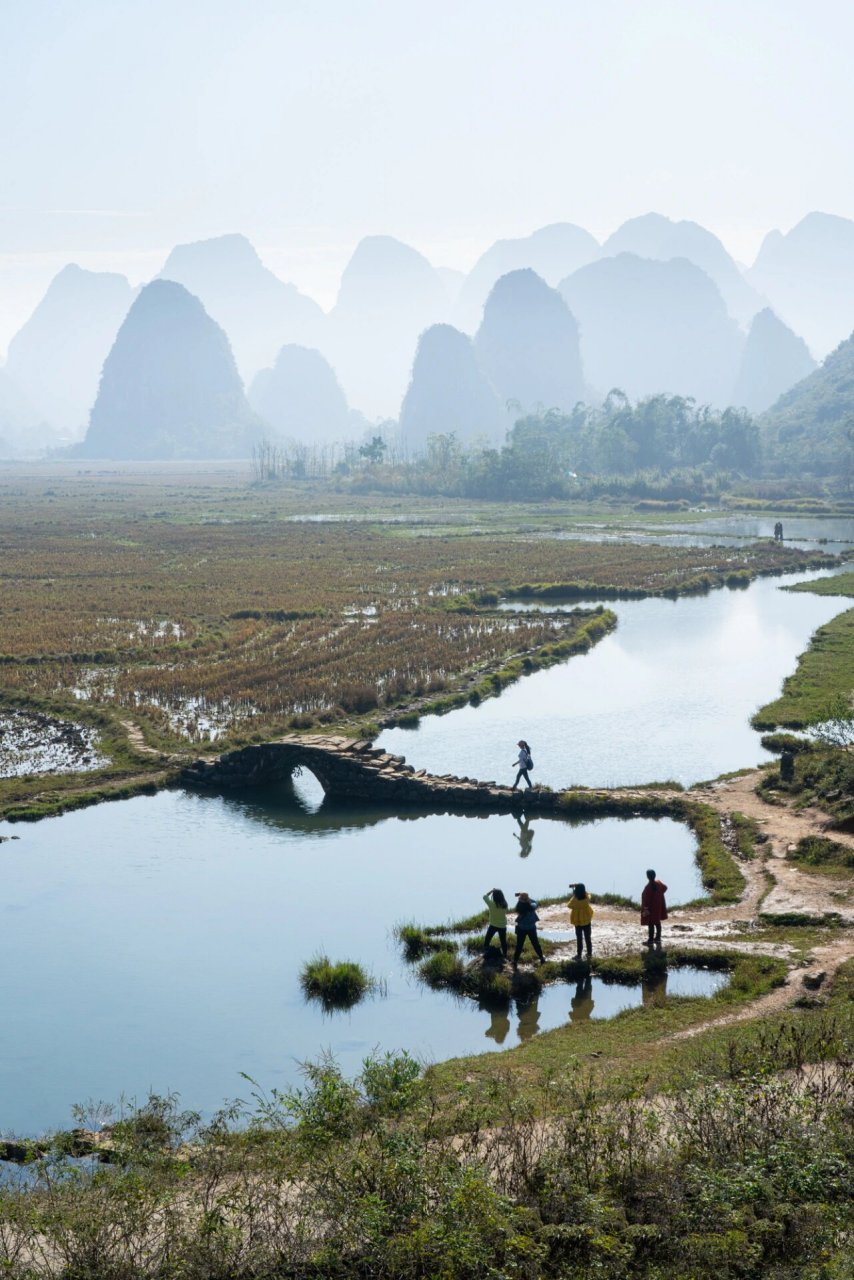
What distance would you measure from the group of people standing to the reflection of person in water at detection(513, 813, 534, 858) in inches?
168

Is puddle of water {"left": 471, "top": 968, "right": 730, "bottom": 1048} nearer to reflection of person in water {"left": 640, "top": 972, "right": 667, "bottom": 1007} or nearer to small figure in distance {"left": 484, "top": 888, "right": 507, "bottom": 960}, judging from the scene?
reflection of person in water {"left": 640, "top": 972, "right": 667, "bottom": 1007}

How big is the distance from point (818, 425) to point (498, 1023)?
121 m

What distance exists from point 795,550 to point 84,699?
130 ft

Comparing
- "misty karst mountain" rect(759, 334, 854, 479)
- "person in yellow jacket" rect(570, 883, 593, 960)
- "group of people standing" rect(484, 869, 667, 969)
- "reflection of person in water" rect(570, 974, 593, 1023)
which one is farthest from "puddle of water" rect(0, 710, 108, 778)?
"misty karst mountain" rect(759, 334, 854, 479)

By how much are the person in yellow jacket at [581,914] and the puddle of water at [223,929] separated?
781mm

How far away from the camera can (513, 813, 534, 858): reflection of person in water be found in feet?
61.4

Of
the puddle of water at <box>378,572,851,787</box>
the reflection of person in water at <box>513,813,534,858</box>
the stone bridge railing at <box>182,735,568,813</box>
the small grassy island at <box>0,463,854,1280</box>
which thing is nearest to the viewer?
the small grassy island at <box>0,463,854,1280</box>

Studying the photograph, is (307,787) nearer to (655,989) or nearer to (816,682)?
(655,989)

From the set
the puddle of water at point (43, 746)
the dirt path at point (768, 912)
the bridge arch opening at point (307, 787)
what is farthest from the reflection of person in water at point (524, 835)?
the puddle of water at point (43, 746)

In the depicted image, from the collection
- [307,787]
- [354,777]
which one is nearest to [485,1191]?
[354,777]

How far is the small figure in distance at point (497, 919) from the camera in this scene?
45.9ft

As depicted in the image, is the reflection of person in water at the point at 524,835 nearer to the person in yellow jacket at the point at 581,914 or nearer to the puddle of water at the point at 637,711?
the puddle of water at the point at 637,711

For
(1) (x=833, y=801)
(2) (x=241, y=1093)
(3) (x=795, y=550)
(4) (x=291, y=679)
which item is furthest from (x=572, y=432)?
(2) (x=241, y=1093)

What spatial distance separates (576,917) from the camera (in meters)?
14.1
